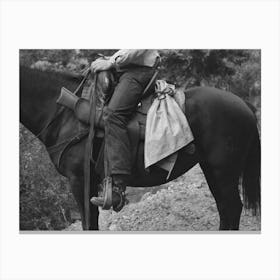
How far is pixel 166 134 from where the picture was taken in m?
3.81

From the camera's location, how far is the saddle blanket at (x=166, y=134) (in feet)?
12.5

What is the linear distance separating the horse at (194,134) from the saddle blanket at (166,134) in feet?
0.30

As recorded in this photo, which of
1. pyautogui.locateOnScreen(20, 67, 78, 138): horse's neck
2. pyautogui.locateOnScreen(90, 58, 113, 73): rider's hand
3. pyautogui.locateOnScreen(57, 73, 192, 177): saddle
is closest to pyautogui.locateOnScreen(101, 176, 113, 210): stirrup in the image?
pyautogui.locateOnScreen(57, 73, 192, 177): saddle

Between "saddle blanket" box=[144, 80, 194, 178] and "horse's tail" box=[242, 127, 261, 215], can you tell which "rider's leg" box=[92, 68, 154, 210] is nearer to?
"saddle blanket" box=[144, 80, 194, 178]

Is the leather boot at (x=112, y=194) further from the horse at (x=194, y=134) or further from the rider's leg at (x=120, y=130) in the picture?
the horse at (x=194, y=134)

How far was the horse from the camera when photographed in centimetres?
389

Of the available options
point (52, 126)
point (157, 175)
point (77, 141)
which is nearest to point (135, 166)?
point (157, 175)

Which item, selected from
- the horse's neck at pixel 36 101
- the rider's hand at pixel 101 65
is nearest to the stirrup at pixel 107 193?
the horse's neck at pixel 36 101

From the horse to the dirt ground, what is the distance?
0.72 m

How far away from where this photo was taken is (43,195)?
4.99 metres

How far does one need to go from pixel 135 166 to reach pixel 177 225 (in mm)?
1179

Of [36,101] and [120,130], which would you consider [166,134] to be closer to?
[120,130]
